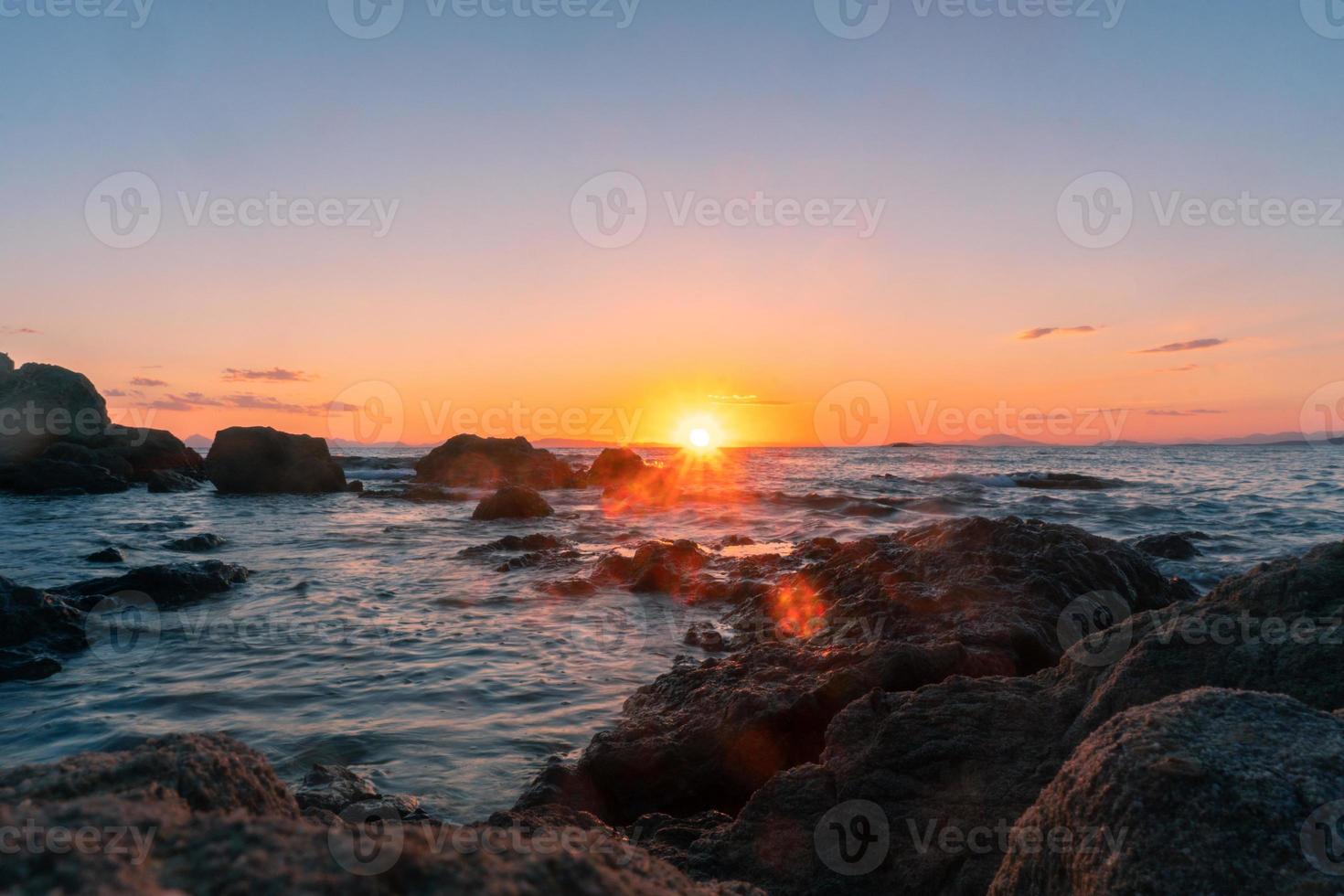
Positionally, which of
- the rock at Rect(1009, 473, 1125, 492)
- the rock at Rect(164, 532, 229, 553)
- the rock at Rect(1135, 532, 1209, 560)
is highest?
the rock at Rect(1009, 473, 1125, 492)

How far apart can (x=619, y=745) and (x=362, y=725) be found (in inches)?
98.8

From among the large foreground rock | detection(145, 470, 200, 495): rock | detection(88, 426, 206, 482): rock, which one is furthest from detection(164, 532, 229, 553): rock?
detection(88, 426, 206, 482): rock

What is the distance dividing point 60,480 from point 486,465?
17.2 meters

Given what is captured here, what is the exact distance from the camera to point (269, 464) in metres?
31.6

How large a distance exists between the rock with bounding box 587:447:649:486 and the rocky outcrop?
2765 centimetres

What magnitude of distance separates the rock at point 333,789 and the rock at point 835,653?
3.67 ft

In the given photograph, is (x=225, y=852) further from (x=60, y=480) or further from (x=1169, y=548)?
(x=60, y=480)

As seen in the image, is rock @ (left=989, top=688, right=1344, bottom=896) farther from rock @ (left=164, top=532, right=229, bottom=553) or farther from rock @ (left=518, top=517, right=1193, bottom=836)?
rock @ (left=164, top=532, right=229, bottom=553)

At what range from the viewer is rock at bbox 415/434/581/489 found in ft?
123

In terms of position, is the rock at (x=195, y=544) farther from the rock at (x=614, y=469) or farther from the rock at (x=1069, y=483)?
the rock at (x=1069, y=483)

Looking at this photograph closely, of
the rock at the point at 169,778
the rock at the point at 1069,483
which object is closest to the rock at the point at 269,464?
the rock at the point at 1069,483

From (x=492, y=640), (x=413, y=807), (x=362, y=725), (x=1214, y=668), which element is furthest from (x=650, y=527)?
(x=1214, y=668)

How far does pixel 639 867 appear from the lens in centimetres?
180

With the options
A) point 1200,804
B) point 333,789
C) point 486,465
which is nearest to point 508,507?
point 486,465
